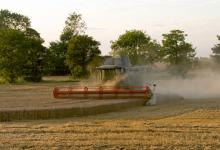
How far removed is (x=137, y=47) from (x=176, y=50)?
36.1ft

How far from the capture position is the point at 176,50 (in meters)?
66.4

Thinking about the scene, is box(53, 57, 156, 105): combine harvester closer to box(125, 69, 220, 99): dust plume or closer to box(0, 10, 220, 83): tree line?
box(125, 69, 220, 99): dust plume

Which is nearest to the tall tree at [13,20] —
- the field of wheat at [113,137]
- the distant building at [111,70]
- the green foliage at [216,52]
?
the green foliage at [216,52]

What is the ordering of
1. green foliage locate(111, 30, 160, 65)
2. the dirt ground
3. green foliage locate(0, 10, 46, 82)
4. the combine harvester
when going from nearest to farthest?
the dirt ground < the combine harvester < green foliage locate(0, 10, 46, 82) < green foliage locate(111, 30, 160, 65)

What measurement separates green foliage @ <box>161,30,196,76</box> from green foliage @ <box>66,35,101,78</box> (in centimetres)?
1071

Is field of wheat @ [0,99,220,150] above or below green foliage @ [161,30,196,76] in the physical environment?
below

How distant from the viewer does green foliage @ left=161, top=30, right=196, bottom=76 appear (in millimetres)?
65500

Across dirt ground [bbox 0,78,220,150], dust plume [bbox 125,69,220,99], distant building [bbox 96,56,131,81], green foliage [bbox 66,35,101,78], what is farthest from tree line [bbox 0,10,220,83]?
dirt ground [bbox 0,78,220,150]

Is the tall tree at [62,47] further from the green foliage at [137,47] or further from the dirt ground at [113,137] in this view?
the dirt ground at [113,137]

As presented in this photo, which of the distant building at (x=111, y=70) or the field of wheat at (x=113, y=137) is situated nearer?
the field of wheat at (x=113, y=137)

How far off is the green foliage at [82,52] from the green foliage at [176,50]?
422 inches

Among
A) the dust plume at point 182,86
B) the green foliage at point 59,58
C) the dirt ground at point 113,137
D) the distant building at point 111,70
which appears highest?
the green foliage at point 59,58

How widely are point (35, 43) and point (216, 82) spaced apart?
26986mm

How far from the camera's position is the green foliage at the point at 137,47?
2691 inches
